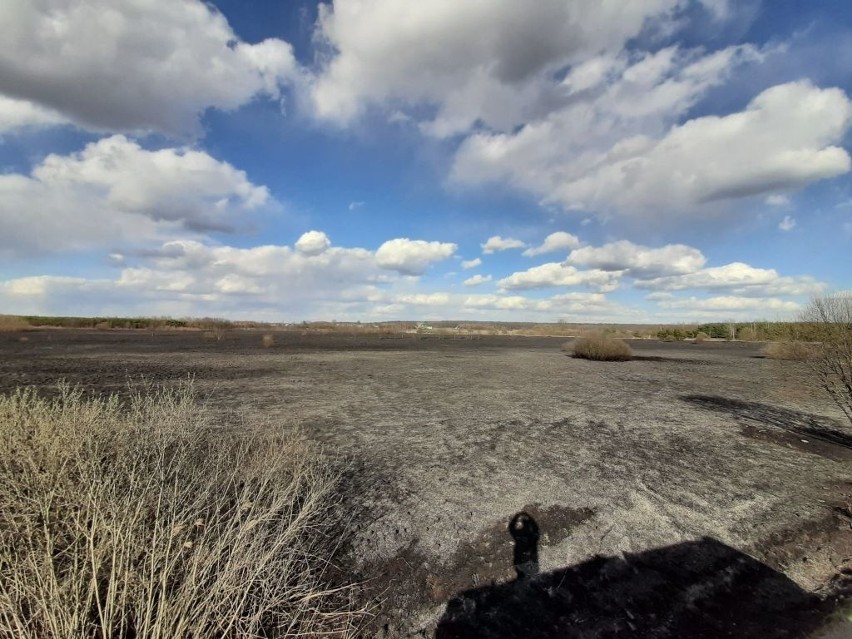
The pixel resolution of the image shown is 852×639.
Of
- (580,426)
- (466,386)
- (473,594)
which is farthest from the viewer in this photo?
(466,386)

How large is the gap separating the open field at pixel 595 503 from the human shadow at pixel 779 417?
9 cm

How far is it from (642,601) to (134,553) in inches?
177

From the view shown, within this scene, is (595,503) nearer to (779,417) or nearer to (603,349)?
(779,417)

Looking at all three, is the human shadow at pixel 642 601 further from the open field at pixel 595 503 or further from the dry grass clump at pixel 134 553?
the dry grass clump at pixel 134 553

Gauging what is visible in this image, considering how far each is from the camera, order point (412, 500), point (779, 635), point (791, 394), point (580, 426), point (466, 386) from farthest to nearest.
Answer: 1. point (466, 386)
2. point (791, 394)
3. point (580, 426)
4. point (412, 500)
5. point (779, 635)

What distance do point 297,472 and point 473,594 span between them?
2391 millimetres

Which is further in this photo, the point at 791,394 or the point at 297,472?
the point at 791,394

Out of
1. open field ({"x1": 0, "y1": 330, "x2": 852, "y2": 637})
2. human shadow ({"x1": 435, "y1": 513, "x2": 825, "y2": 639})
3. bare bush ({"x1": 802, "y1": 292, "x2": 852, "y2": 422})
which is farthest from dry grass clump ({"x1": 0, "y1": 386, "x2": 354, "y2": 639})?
bare bush ({"x1": 802, "y1": 292, "x2": 852, "y2": 422})

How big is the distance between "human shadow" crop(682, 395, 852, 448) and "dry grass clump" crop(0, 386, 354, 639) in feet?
37.3

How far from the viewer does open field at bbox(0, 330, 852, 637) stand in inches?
169

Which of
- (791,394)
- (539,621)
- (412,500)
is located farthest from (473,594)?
(791,394)

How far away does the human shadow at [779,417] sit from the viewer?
1027 cm

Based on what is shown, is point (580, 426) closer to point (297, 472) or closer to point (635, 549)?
point (635, 549)

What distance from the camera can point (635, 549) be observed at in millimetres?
5168
